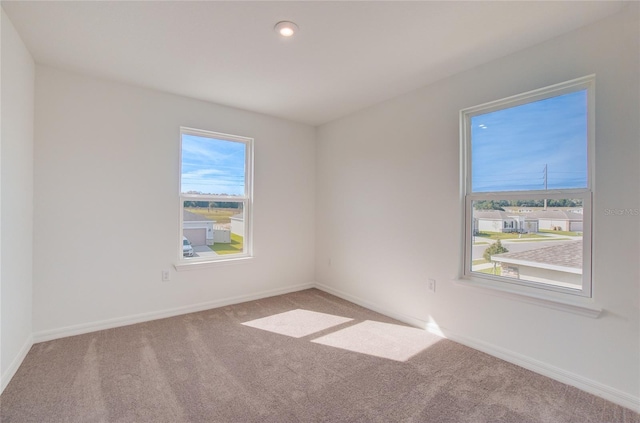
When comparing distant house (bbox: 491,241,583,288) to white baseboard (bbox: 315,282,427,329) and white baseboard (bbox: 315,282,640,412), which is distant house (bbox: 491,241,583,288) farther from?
white baseboard (bbox: 315,282,427,329)

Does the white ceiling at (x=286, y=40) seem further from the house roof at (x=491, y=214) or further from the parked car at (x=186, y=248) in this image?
the parked car at (x=186, y=248)

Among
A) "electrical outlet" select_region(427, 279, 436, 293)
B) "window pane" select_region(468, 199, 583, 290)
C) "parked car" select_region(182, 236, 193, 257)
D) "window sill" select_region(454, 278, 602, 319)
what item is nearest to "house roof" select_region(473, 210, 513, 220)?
"window pane" select_region(468, 199, 583, 290)

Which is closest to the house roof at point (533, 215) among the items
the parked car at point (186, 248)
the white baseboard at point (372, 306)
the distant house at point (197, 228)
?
the white baseboard at point (372, 306)

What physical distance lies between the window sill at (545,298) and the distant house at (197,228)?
2895 mm

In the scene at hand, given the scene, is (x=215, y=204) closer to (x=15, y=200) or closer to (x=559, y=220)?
(x=15, y=200)

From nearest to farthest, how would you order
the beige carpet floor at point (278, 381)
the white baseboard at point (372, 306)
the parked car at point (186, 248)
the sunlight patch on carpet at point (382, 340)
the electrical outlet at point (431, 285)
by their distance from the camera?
the beige carpet floor at point (278, 381) → the sunlight patch on carpet at point (382, 340) → the electrical outlet at point (431, 285) → the white baseboard at point (372, 306) → the parked car at point (186, 248)

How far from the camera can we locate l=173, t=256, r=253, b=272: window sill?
339cm

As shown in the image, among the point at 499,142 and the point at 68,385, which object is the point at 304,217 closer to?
the point at 499,142

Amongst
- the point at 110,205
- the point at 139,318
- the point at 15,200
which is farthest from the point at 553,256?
the point at 15,200

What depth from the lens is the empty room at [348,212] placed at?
1922 millimetres

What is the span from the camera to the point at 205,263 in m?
3.57

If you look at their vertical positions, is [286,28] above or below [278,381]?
above

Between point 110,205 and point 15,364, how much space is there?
1.44m

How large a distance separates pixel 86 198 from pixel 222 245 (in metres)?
1.49
